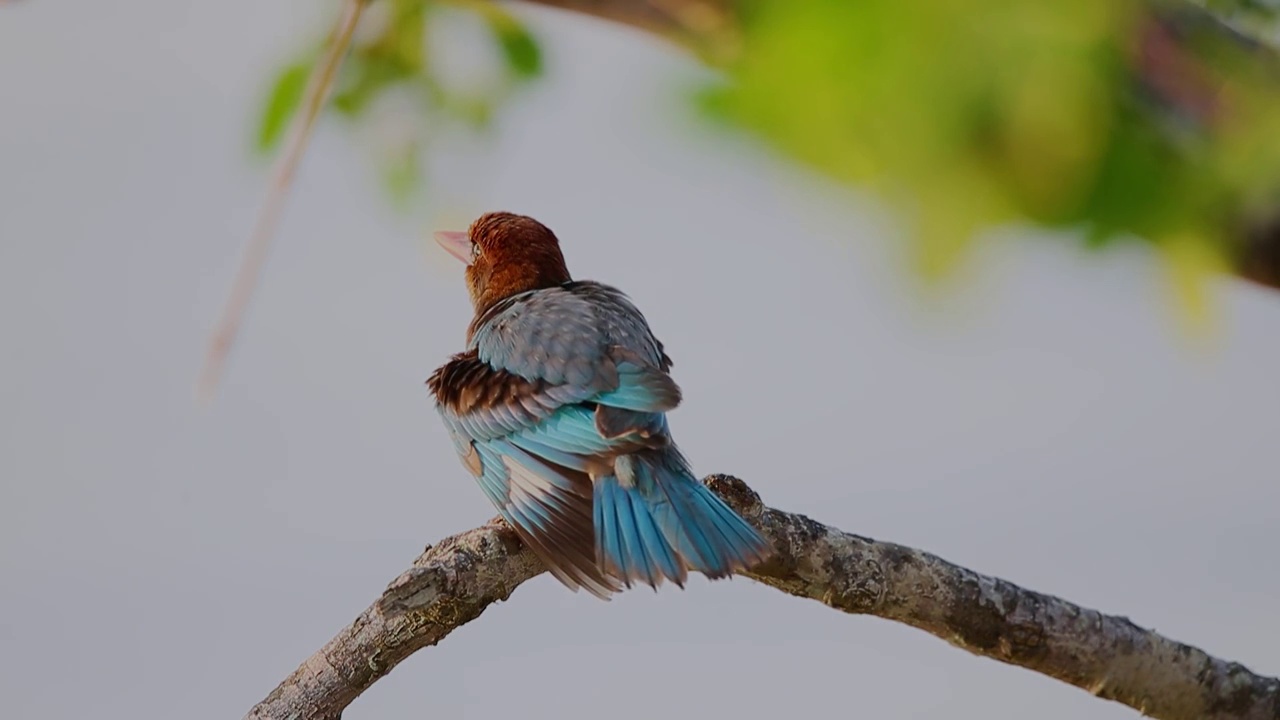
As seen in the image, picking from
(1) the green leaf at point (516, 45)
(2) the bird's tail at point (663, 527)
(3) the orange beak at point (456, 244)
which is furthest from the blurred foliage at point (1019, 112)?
(3) the orange beak at point (456, 244)

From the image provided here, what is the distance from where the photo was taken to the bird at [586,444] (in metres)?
1.52

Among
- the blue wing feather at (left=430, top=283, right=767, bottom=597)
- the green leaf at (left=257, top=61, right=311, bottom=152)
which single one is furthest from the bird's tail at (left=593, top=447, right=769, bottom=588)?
Answer: the green leaf at (left=257, top=61, right=311, bottom=152)

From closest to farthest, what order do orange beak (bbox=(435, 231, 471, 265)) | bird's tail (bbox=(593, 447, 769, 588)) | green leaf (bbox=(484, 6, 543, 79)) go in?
bird's tail (bbox=(593, 447, 769, 588)) < green leaf (bbox=(484, 6, 543, 79)) < orange beak (bbox=(435, 231, 471, 265))

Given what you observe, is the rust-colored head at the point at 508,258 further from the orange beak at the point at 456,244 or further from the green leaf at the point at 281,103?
the green leaf at the point at 281,103

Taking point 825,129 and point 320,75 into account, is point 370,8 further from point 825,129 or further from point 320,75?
point 825,129

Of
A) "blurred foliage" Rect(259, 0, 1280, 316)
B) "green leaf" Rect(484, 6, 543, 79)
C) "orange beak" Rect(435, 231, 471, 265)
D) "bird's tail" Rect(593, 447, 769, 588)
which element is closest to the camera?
"blurred foliage" Rect(259, 0, 1280, 316)

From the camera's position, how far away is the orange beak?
228 cm

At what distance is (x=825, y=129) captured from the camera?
26.8 inches

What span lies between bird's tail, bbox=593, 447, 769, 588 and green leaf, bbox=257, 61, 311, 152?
23.8 inches

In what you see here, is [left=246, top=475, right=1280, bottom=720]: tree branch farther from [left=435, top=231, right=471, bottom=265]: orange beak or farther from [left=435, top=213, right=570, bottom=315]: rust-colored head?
[left=435, top=231, right=471, bottom=265]: orange beak

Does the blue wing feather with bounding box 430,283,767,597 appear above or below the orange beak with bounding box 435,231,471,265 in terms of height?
below

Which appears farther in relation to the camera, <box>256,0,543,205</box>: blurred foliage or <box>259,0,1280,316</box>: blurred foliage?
<box>256,0,543,205</box>: blurred foliage

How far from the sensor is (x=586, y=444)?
1642mm

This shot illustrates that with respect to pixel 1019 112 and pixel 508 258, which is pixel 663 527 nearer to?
pixel 508 258
